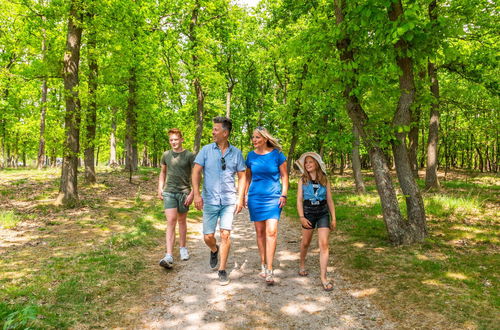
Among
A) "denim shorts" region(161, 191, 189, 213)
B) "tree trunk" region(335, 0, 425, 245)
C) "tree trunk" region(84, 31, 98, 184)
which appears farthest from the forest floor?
"tree trunk" region(84, 31, 98, 184)

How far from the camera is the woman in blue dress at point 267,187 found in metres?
5.05

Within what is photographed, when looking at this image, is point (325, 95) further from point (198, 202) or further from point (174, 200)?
point (198, 202)

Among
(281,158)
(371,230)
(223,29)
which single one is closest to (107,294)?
(281,158)

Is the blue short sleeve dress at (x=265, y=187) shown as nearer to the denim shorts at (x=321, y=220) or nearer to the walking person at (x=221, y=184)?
the walking person at (x=221, y=184)

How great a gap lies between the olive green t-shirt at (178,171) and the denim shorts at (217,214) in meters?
1.06

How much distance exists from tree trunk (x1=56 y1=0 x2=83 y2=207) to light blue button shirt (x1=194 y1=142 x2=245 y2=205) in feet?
23.1

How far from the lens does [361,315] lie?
411cm

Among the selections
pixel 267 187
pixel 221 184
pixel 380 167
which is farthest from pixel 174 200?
pixel 380 167

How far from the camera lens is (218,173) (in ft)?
16.9

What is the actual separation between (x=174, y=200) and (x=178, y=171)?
1.84 ft

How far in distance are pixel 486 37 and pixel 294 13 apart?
290 inches

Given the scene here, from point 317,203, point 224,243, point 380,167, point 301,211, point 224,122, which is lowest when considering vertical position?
point 224,243

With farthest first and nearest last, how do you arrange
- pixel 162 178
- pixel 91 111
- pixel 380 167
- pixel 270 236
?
pixel 91 111 < pixel 380 167 < pixel 162 178 < pixel 270 236

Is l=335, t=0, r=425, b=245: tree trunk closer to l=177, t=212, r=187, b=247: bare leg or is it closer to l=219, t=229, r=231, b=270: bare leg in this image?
l=219, t=229, r=231, b=270: bare leg
